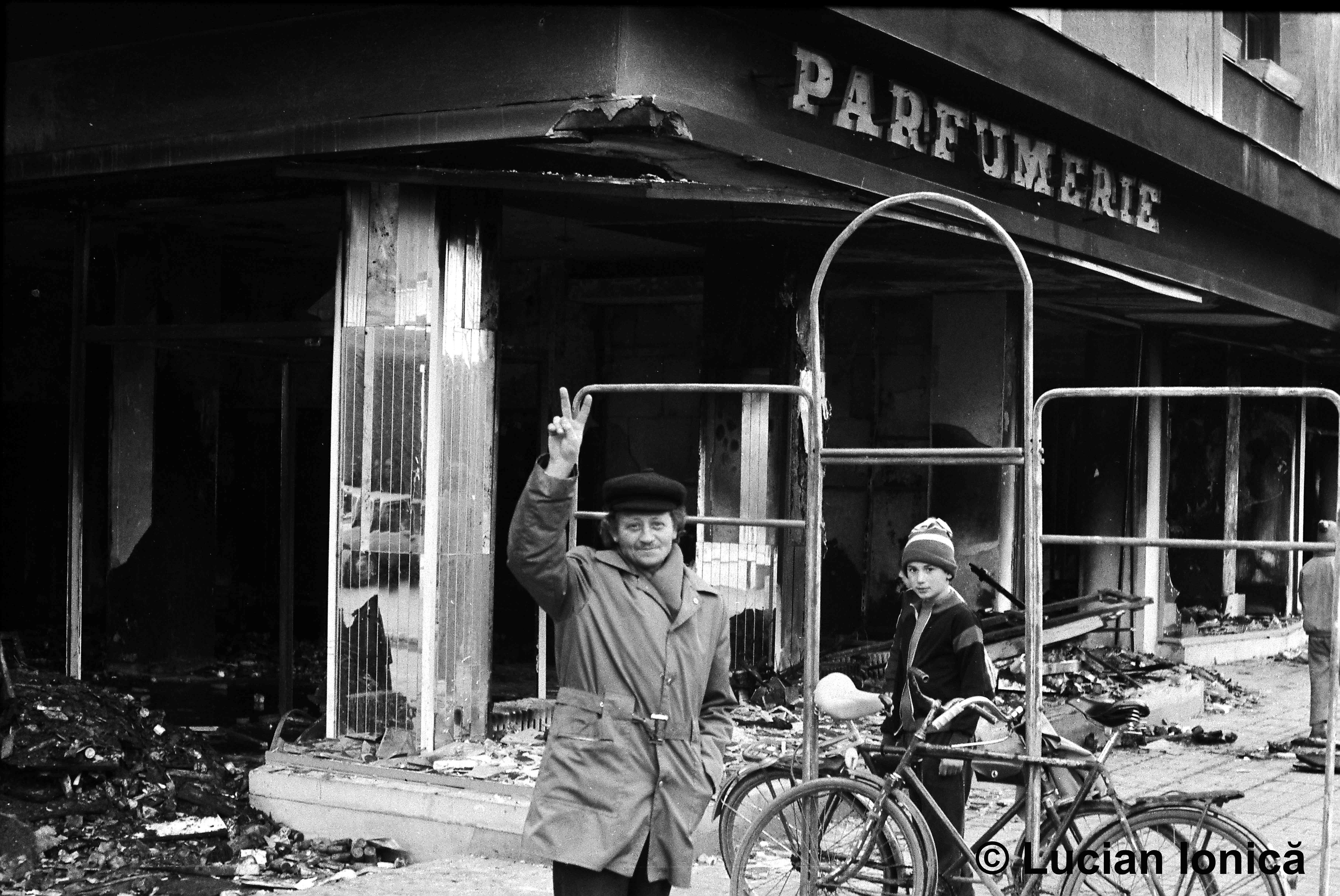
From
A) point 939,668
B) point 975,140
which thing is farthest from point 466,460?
point 975,140

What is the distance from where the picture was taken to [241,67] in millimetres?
8172

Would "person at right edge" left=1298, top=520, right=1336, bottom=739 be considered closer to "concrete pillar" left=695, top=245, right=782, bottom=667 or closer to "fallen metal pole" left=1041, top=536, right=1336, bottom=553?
"concrete pillar" left=695, top=245, right=782, bottom=667

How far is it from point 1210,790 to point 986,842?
445 centimetres

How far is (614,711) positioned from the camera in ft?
13.7

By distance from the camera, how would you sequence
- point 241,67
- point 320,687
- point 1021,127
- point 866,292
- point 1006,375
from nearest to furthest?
point 241,67
point 1021,127
point 320,687
point 1006,375
point 866,292

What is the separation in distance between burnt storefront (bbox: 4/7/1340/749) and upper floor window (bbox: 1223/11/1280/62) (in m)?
0.26

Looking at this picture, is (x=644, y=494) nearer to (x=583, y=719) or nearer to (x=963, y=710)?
(x=583, y=719)

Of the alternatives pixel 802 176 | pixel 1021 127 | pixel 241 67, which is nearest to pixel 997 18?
pixel 1021 127

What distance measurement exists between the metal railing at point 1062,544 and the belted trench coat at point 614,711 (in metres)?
1.24

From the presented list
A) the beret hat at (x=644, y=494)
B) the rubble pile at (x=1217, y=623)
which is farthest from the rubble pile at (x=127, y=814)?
the rubble pile at (x=1217, y=623)

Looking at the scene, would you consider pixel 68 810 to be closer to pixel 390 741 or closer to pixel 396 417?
pixel 390 741

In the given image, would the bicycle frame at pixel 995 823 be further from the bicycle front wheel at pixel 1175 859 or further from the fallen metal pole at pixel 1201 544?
the fallen metal pole at pixel 1201 544

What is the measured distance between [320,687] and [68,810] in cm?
384

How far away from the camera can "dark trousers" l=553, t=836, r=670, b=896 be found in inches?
162
